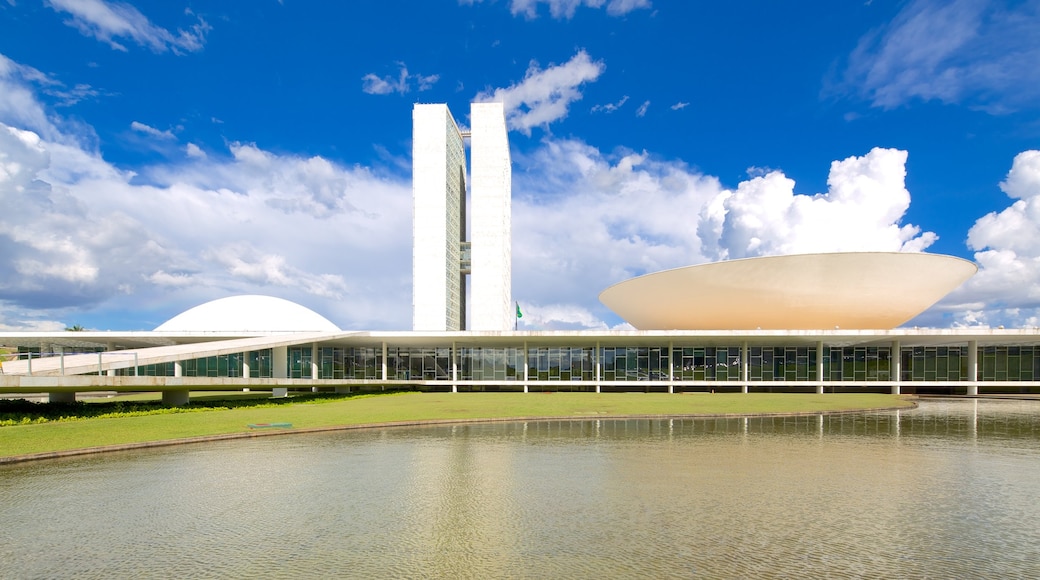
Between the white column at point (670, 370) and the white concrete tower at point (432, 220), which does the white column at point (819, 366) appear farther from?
the white concrete tower at point (432, 220)

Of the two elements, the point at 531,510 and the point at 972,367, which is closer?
the point at 531,510

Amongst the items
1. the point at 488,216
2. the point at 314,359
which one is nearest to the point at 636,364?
the point at 314,359

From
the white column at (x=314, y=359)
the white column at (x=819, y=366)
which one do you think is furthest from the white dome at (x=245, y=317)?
the white column at (x=819, y=366)

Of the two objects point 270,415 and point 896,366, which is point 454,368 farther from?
point 896,366

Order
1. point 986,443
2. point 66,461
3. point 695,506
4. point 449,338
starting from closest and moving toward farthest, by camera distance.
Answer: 1. point 695,506
2. point 66,461
3. point 986,443
4. point 449,338

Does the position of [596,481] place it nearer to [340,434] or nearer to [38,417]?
[340,434]

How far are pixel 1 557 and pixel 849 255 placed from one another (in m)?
38.6

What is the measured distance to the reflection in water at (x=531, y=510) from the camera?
5.87m

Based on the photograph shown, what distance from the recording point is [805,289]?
37.2 m

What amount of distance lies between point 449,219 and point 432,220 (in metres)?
3.40

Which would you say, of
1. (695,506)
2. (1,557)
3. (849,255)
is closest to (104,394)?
(1,557)

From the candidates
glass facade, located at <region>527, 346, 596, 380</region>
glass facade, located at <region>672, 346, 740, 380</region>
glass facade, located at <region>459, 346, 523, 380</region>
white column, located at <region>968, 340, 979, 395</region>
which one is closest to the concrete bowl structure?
glass facade, located at <region>672, 346, 740, 380</region>

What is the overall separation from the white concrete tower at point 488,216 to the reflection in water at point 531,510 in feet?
168

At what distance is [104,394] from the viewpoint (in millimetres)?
35875
